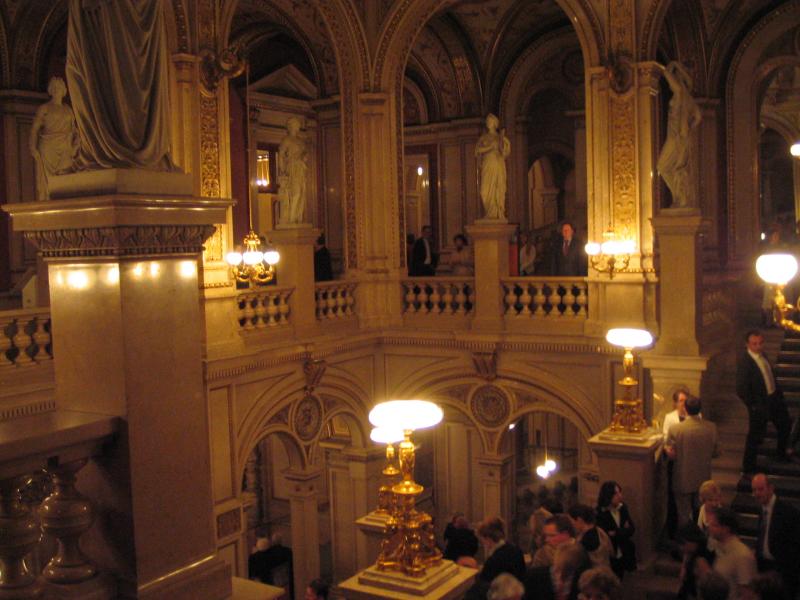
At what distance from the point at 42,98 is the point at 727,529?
36.9 feet

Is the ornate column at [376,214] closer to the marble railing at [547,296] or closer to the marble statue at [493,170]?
the marble statue at [493,170]

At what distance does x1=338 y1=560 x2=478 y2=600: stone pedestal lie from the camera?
5.25 metres

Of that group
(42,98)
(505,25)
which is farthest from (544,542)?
(505,25)

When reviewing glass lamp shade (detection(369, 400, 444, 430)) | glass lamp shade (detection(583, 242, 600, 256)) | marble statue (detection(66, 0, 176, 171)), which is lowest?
glass lamp shade (detection(369, 400, 444, 430))

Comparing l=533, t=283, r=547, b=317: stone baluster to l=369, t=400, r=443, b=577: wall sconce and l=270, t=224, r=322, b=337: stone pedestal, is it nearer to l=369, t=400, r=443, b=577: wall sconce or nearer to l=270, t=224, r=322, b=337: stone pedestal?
l=270, t=224, r=322, b=337: stone pedestal

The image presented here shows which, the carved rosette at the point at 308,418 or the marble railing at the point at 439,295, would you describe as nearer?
the carved rosette at the point at 308,418

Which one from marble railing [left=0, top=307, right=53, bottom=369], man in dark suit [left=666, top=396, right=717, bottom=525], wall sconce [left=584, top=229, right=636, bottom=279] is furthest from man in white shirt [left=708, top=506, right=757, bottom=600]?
wall sconce [left=584, top=229, right=636, bottom=279]

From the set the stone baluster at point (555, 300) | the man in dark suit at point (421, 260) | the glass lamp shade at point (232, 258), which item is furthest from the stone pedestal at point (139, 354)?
the man in dark suit at point (421, 260)

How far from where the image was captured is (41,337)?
895 centimetres

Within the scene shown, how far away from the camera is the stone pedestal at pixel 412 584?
525cm

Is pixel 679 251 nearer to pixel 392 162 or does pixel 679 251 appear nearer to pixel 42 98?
pixel 392 162

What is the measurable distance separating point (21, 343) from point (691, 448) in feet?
19.5

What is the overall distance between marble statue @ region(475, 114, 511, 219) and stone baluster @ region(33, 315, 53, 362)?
584cm

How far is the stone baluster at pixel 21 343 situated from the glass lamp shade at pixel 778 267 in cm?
624
